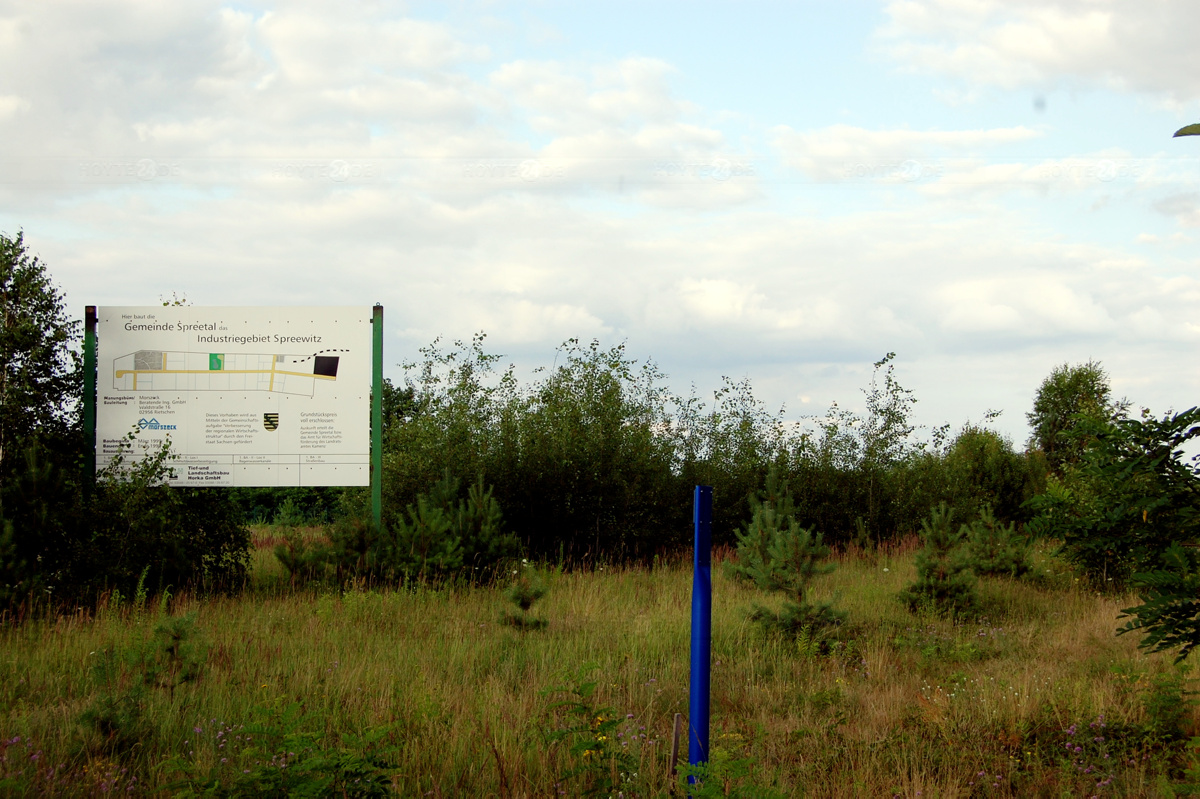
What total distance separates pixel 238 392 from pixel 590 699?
790cm

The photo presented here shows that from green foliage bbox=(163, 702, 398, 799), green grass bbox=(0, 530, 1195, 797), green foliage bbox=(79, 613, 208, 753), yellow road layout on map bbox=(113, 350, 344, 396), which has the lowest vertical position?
green grass bbox=(0, 530, 1195, 797)

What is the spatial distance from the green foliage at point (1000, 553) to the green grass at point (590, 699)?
205 centimetres

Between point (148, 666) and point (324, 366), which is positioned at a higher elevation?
point (324, 366)

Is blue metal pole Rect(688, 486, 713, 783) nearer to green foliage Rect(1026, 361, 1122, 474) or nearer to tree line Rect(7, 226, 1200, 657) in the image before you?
tree line Rect(7, 226, 1200, 657)

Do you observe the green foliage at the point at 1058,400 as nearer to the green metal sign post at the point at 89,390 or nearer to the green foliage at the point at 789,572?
the green foliage at the point at 789,572

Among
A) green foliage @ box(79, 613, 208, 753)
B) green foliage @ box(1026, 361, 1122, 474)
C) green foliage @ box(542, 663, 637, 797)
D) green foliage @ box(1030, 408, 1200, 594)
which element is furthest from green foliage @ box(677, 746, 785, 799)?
green foliage @ box(1026, 361, 1122, 474)

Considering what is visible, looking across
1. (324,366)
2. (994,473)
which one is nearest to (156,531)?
(324,366)

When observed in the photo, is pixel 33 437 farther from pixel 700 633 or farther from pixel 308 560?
pixel 700 633

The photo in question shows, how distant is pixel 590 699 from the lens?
5.35 m

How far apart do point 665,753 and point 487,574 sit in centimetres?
681

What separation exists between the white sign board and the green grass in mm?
2192

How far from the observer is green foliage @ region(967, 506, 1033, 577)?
12.0 metres

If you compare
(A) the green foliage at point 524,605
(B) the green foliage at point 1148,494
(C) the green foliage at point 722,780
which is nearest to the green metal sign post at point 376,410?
(A) the green foliage at point 524,605

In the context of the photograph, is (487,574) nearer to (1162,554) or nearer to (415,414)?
(415,414)
